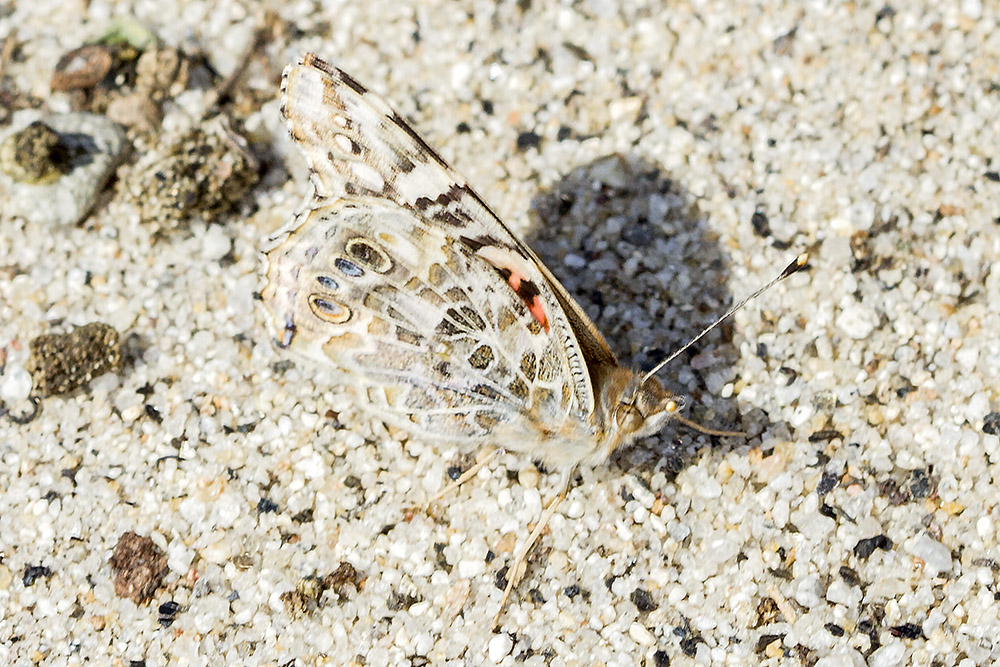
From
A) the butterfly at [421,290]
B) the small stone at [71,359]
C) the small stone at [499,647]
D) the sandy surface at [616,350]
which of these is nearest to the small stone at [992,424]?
the sandy surface at [616,350]

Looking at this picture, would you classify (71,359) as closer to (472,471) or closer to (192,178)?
(192,178)

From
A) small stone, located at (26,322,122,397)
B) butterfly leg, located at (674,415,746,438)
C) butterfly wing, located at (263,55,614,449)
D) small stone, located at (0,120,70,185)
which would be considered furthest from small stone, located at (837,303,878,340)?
small stone, located at (0,120,70,185)

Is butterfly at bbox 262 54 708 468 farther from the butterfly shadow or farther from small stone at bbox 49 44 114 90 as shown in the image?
small stone at bbox 49 44 114 90

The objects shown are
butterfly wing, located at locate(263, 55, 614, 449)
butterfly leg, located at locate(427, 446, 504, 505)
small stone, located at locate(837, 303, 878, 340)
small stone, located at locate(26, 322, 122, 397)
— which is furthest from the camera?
small stone, located at locate(837, 303, 878, 340)

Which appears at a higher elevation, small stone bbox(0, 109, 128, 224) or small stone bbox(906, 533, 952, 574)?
small stone bbox(906, 533, 952, 574)

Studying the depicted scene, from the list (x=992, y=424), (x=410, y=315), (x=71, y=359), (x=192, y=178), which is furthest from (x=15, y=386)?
(x=992, y=424)

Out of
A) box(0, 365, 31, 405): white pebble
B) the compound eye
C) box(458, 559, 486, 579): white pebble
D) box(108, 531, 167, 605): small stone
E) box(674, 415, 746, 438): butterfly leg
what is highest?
the compound eye
